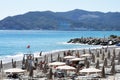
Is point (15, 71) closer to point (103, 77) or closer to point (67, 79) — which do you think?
point (67, 79)

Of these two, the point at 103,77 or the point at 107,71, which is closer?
the point at 103,77

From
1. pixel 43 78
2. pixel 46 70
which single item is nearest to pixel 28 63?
pixel 46 70

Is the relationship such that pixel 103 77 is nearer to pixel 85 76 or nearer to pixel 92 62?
pixel 85 76

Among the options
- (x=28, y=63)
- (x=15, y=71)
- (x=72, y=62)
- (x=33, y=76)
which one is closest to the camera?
(x=15, y=71)

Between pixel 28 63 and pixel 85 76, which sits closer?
pixel 85 76

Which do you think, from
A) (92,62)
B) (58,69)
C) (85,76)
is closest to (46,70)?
(58,69)

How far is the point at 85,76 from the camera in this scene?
1400 inches

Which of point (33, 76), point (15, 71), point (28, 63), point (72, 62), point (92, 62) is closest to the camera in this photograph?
point (15, 71)

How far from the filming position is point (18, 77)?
3559 centimetres

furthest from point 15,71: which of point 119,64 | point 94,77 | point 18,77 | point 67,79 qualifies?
point 119,64

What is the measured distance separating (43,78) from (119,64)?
11527 mm

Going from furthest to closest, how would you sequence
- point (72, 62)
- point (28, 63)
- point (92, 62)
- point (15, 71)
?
point (92, 62)
point (72, 62)
point (28, 63)
point (15, 71)

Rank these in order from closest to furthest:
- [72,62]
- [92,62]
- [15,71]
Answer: [15,71] < [72,62] < [92,62]

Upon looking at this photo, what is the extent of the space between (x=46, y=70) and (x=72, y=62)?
5005 mm
